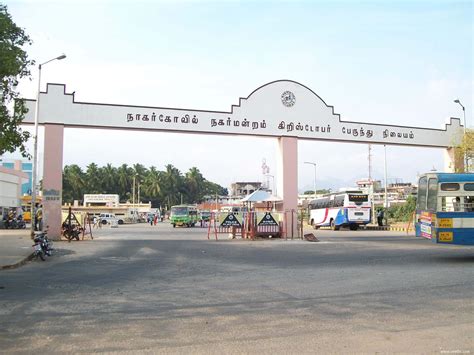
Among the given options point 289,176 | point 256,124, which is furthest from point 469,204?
point 256,124

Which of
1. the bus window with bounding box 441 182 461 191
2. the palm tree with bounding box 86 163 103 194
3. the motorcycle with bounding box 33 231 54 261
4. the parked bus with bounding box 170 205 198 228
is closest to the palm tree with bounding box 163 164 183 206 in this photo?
the palm tree with bounding box 86 163 103 194

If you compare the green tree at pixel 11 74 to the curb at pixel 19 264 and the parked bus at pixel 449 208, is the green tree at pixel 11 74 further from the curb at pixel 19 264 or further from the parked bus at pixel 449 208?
the parked bus at pixel 449 208

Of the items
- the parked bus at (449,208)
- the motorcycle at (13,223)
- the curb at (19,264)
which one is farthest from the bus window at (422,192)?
the motorcycle at (13,223)

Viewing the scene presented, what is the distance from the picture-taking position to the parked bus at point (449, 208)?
51.4 feet

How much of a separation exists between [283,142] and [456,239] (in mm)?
12981

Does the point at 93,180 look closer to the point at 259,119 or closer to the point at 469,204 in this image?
the point at 259,119

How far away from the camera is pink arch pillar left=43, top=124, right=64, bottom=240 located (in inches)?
934

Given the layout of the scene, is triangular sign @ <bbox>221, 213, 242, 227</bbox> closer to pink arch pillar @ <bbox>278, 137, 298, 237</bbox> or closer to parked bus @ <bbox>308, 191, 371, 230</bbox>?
pink arch pillar @ <bbox>278, 137, 298, 237</bbox>

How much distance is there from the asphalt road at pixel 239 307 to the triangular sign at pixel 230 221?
11.7 metres

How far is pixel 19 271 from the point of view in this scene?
13172 millimetres

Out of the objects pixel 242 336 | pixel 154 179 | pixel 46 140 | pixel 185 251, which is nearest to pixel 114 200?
pixel 154 179

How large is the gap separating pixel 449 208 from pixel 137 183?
104 meters

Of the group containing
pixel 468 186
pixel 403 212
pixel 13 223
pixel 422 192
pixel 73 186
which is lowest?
pixel 13 223

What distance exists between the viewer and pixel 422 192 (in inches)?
675
